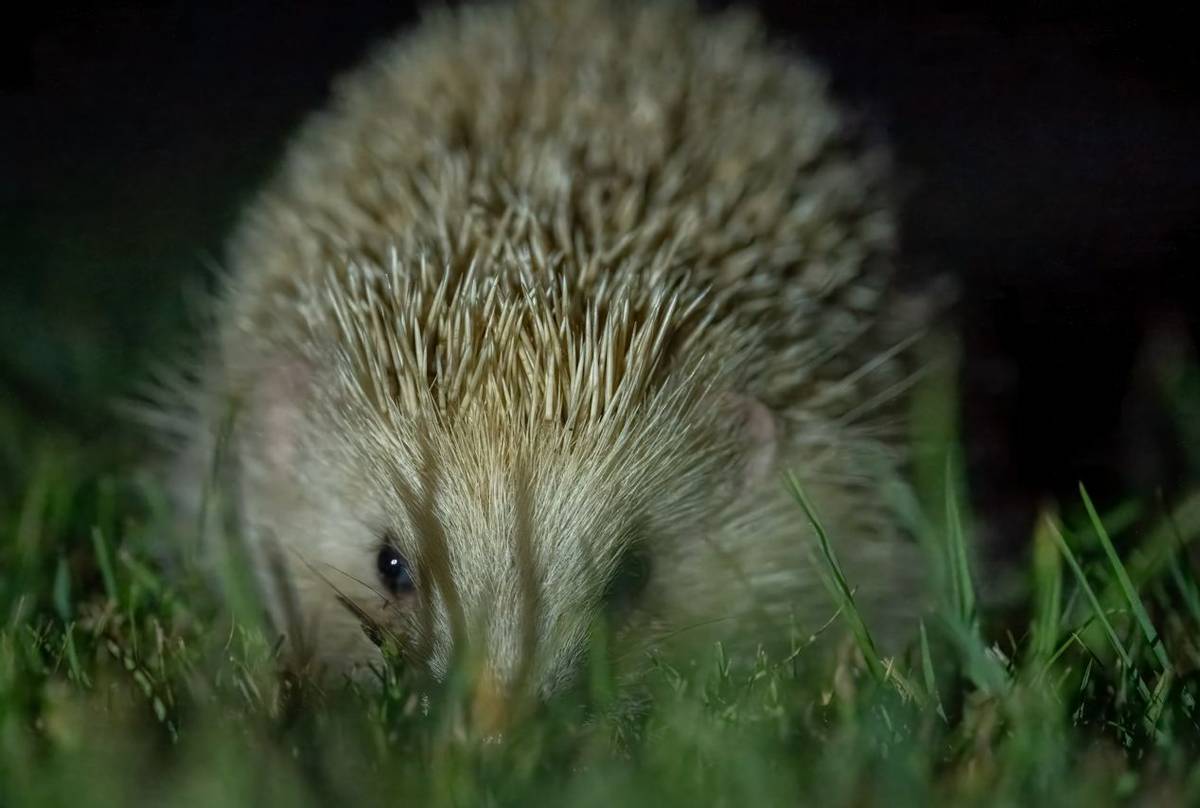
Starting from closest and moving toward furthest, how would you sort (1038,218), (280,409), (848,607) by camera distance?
(848,607)
(280,409)
(1038,218)

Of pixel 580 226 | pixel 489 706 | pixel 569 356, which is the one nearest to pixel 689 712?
pixel 489 706

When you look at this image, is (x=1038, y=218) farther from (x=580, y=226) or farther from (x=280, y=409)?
(x=280, y=409)

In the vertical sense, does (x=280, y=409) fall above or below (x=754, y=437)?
above

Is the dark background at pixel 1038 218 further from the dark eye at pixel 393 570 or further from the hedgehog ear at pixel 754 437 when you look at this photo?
the dark eye at pixel 393 570

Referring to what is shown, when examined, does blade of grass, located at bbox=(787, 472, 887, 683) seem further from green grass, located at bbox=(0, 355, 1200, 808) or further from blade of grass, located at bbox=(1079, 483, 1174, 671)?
blade of grass, located at bbox=(1079, 483, 1174, 671)

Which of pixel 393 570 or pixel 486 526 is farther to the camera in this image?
pixel 393 570

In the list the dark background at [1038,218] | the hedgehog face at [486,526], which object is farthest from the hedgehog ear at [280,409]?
the dark background at [1038,218]
